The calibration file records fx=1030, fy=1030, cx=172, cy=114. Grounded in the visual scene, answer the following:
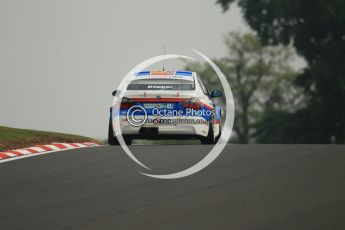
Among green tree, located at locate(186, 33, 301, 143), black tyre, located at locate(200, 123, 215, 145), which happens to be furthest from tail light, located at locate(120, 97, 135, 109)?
green tree, located at locate(186, 33, 301, 143)

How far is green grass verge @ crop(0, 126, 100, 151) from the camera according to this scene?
20.3 m

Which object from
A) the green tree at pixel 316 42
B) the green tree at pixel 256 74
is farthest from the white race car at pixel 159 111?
the green tree at pixel 256 74

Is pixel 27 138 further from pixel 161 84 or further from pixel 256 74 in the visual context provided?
pixel 256 74

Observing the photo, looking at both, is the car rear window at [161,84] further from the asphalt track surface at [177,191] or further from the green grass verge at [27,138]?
the green grass verge at [27,138]

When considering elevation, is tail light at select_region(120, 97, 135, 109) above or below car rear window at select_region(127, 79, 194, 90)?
below

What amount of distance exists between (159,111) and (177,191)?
6.52m

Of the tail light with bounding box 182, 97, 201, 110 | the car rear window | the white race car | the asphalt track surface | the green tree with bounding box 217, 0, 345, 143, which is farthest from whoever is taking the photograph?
the green tree with bounding box 217, 0, 345, 143

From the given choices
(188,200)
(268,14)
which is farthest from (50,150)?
(268,14)

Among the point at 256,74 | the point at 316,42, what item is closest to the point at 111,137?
the point at 316,42

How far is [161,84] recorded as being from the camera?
793 inches

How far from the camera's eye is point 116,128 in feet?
65.5

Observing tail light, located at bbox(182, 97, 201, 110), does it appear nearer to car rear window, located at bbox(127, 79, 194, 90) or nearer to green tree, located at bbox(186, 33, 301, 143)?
car rear window, located at bbox(127, 79, 194, 90)

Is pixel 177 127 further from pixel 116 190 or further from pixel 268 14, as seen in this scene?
pixel 268 14

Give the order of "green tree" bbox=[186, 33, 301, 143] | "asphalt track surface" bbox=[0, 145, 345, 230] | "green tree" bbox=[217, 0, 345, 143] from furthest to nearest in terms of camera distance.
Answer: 1. "green tree" bbox=[186, 33, 301, 143]
2. "green tree" bbox=[217, 0, 345, 143]
3. "asphalt track surface" bbox=[0, 145, 345, 230]
